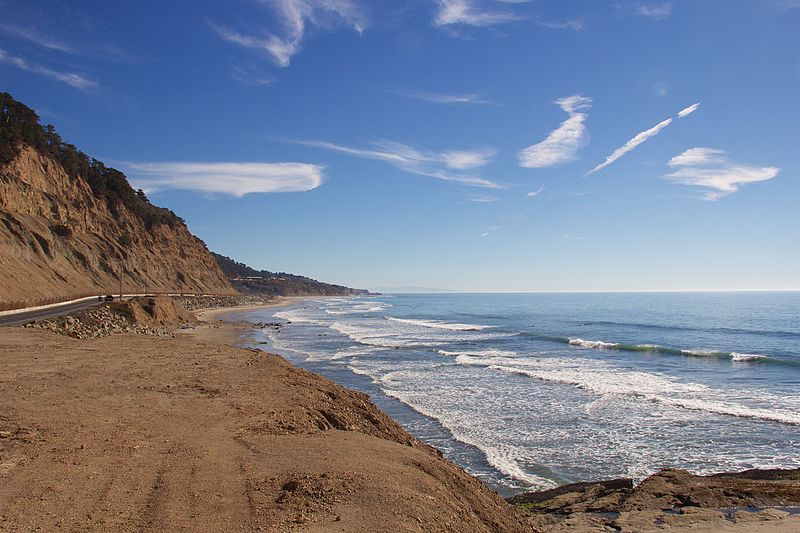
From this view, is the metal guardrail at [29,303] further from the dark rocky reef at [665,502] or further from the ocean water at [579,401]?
the dark rocky reef at [665,502]

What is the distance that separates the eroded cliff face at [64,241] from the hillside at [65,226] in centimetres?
10

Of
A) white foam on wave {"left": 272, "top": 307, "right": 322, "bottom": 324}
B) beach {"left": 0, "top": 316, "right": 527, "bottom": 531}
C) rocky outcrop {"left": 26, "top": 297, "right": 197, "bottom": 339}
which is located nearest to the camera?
beach {"left": 0, "top": 316, "right": 527, "bottom": 531}

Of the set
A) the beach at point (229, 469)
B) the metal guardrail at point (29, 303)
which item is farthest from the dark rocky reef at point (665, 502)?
the metal guardrail at point (29, 303)

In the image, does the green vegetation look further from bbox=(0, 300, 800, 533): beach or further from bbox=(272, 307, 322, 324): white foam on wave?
bbox=(0, 300, 800, 533): beach

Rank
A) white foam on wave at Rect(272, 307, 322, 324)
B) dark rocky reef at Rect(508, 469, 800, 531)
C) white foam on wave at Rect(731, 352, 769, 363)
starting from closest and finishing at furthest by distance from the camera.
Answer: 1. dark rocky reef at Rect(508, 469, 800, 531)
2. white foam on wave at Rect(731, 352, 769, 363)
3. white foam on wave at Rect(272, 307, 322, 324)

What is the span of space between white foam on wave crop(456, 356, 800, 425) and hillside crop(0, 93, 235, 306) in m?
30.7

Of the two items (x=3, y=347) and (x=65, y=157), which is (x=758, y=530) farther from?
(x=65, y=157)

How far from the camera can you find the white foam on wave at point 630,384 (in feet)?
58.4

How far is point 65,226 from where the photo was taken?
5278cm

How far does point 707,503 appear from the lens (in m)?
8.66

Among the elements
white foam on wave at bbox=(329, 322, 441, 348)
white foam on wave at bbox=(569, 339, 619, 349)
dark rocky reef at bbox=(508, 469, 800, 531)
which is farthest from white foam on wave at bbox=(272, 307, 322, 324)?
dark rocky reef at bbox=(508, 469, 800, 531)

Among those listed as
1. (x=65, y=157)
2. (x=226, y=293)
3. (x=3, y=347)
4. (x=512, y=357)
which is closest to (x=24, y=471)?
(x=3, y=347)

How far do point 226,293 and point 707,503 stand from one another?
382ft

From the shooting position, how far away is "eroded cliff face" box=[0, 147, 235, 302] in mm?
42188
